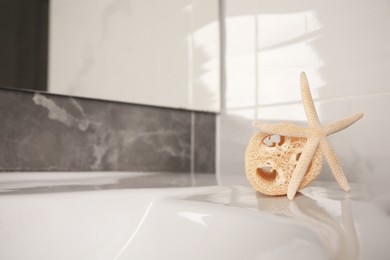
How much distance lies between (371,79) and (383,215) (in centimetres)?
42

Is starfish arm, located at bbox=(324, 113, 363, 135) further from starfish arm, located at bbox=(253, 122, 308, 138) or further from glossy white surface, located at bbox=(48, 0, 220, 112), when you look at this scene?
glossy white surface, located at bbox=(48, 0, 220, 112)

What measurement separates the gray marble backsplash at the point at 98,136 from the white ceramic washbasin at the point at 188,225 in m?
0.30

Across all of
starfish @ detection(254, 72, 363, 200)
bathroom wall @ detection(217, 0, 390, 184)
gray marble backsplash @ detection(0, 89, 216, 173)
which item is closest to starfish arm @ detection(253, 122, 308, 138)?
starfish @ detection(254, 72, 363, 200)

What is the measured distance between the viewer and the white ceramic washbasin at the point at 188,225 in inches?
11.2

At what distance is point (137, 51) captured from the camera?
840 mm

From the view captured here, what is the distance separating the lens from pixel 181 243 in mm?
366

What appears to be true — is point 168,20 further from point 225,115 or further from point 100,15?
point 225,115

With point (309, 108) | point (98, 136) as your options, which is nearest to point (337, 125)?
point (309, 108)

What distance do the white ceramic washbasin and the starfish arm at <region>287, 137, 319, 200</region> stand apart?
0.02 metres

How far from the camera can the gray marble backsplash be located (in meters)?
0.67

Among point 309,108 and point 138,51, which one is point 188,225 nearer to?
point 309,108

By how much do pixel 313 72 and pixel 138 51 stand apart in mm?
438

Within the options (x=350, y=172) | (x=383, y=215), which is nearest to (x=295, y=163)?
(x=383, y=215)

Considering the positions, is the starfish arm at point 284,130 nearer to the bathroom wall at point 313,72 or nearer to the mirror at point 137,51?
the bathroom wall at point 313,72
